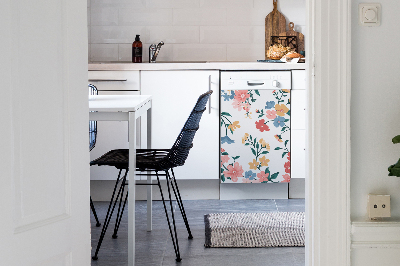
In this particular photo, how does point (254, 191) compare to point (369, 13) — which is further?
point (254, 191)

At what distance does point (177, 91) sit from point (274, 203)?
3.73 feet

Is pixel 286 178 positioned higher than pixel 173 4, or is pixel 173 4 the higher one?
pixel 173 4

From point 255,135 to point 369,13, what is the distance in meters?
2.06

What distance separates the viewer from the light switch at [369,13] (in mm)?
1522

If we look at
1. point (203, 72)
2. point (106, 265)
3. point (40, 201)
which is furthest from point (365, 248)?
point (203, 72)

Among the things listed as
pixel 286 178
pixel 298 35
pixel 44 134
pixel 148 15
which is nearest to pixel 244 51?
pixel 298 35

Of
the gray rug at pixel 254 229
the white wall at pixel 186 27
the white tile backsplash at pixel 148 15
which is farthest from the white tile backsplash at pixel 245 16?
the gray rug at pixel 254 229

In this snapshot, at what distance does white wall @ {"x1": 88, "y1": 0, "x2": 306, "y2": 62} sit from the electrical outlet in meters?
2.78

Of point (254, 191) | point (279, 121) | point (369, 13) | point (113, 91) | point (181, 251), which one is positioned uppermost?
point (369, 13)

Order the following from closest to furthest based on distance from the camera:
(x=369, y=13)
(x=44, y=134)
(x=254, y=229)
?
(x=44, y=134) → (x=369, y=13) → (x=254, y=229)

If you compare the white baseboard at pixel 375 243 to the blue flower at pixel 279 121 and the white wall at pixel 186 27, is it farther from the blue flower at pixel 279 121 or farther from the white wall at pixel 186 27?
the white wall at pixel 186 27

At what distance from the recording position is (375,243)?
1.57 m

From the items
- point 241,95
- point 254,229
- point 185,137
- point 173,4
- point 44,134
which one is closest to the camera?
point 44,134

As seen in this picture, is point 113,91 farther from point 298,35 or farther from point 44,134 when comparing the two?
point 44,134
